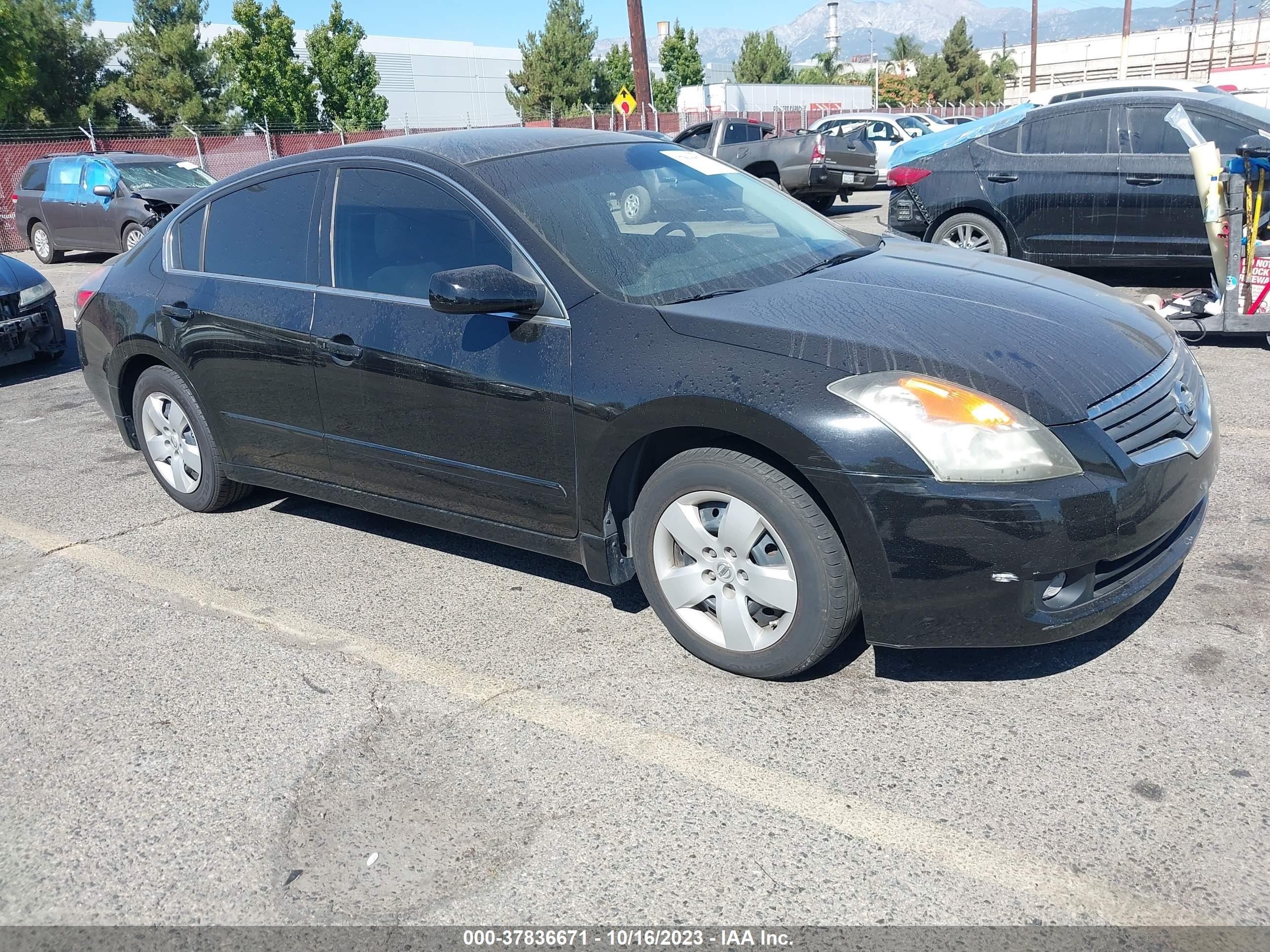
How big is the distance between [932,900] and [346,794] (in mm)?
1544

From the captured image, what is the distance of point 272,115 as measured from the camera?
132 ft

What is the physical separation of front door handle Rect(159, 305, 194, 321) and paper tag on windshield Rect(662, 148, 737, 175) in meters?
2.19

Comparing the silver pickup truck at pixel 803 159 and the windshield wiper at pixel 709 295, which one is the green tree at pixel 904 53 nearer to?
the silver pickup truck at pixel 803 159

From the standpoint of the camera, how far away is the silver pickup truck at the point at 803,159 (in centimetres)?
1750

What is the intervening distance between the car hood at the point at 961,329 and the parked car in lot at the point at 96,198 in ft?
43.4

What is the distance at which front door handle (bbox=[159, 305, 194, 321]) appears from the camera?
15.8 feet

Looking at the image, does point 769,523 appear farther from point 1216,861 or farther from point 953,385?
point 1216,861

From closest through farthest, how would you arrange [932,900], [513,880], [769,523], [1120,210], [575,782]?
1. [932,900]
2. [513,880]
3. [575,782]
4. [769,523]
5. [1120,210]

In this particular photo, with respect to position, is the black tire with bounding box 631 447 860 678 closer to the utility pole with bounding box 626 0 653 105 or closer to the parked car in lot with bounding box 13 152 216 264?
the parked car in lot with bounding box 13 152 216 264

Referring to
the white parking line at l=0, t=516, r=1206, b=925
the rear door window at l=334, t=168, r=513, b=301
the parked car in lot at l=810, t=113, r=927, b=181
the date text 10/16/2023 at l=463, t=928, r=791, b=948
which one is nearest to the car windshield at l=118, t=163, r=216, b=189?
the parked car in lot at l=810, t=113, r=927, b=181

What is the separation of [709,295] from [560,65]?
49.6m

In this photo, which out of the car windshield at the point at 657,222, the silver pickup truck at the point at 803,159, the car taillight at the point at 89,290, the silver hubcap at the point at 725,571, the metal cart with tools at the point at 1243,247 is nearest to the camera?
the silver hubcap at the point at 725,571

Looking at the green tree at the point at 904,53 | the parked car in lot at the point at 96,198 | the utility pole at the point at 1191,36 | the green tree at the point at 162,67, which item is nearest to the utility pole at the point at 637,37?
the parked car in lot at the point at 96,198

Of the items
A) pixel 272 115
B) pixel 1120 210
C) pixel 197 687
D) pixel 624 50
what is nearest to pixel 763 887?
pixel 197 687
